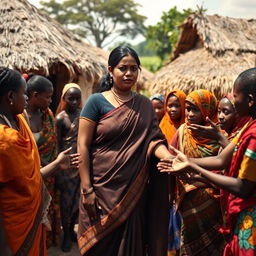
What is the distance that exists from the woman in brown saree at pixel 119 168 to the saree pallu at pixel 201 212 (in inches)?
34.5

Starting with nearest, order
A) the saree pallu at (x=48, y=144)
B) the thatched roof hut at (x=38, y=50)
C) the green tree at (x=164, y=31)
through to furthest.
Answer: the saree pallu at (x=48, y=144)
the thatched roof hut at (x=38, y=50)
the green tree at (x=164, y=31)

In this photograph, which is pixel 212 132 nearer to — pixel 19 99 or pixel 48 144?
pixel 19 99

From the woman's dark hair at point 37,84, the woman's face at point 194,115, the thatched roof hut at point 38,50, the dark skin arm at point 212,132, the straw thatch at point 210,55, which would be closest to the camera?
the dark skin arm at point 212,132

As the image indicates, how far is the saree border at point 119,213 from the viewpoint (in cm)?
Result: 276

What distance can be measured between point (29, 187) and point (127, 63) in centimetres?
115

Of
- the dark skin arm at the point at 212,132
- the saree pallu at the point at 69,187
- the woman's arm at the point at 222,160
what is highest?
the dark skin arm at the point at 212,132

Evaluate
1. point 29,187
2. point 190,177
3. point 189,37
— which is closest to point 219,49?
point 189,37

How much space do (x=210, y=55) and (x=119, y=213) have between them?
977cm

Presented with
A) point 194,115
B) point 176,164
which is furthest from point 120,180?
point 194,115

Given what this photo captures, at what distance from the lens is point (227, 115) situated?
3.73 m

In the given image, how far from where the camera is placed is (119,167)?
2.76 meters

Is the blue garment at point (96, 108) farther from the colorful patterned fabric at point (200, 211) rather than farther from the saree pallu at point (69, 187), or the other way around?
the saree pallu at point (69, 187)

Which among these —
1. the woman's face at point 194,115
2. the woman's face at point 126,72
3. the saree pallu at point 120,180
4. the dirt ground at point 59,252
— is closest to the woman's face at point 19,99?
the saree pallu at point 120,180

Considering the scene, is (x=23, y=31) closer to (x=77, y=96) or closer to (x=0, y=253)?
(x=77, y=96)
